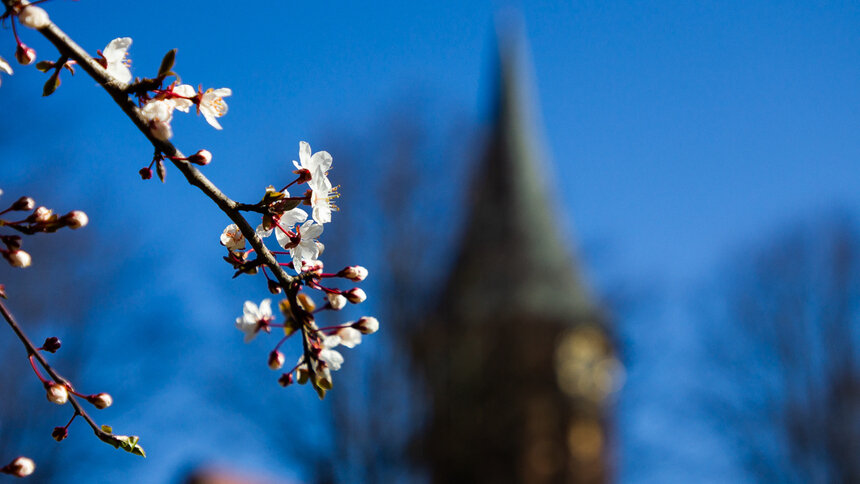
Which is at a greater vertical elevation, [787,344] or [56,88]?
[787,344]

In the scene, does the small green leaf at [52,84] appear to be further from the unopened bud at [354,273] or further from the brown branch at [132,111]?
the unopened bud at [354,273]

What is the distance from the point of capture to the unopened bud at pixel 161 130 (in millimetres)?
1237

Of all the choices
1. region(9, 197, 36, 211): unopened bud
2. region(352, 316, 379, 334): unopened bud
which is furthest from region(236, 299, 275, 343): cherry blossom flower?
region(9, 197, 36, 211): unopened bud

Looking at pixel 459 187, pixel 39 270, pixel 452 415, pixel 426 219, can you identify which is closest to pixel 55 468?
pixel 39 270

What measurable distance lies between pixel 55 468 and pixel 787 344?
36.3 feet

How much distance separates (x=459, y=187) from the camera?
11914 mm

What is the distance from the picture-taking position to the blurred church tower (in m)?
10.8

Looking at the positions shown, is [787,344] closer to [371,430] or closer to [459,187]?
[459,187]

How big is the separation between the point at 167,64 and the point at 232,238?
33cm

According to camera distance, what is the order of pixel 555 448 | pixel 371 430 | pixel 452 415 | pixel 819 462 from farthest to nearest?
pixel 555 448 → pixel 819 462 → pixel 452 415 → pixel 371 430

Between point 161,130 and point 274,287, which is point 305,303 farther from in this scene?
point 161,130

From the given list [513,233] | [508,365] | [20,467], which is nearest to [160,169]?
[20,467]

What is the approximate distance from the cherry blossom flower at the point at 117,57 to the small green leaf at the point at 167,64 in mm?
142

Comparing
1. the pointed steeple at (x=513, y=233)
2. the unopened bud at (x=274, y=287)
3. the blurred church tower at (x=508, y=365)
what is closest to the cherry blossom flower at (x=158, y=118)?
the unopened bud at (x=274, y=287)
